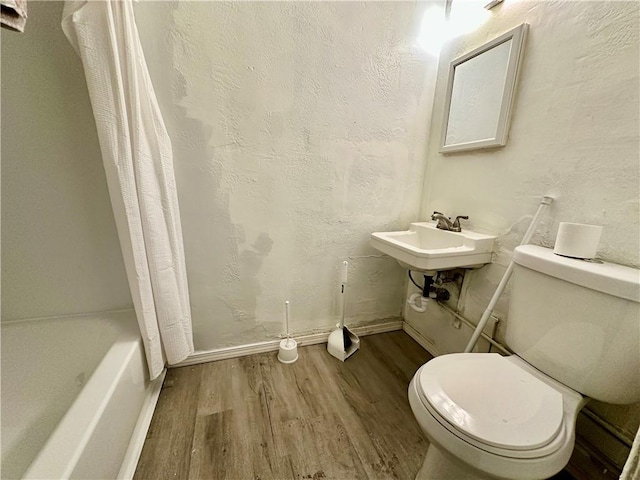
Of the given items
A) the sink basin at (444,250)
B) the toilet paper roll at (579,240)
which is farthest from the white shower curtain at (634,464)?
the sink basin at (444,250)

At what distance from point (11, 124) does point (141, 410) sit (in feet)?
4.23

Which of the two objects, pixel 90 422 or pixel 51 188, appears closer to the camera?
pixel 90 422

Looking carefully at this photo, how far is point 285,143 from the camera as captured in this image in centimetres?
135

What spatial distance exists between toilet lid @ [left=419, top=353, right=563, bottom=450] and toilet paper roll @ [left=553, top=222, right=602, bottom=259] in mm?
436

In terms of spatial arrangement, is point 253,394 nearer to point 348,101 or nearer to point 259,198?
point 259,198

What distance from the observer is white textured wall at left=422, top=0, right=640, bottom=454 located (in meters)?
0.82

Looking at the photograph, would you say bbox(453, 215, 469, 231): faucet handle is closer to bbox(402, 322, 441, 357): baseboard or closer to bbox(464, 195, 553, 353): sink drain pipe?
bbox(464, 195, 553, 353): sink drain pipe

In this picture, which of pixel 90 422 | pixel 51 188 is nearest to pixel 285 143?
pixel 51 188

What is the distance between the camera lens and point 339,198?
1.52 meters

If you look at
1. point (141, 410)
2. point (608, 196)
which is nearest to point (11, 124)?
point (141, 410)

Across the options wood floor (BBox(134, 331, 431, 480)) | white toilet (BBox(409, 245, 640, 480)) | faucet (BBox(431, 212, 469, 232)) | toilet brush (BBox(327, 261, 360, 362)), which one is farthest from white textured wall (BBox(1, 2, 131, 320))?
faucet (BBox(431, 212, 469, 232))

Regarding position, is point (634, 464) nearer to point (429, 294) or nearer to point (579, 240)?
point (579, 240)

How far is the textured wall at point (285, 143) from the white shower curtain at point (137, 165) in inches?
7.8

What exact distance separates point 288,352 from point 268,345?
0.17 meters
